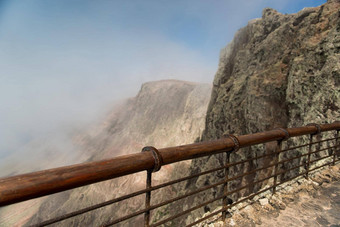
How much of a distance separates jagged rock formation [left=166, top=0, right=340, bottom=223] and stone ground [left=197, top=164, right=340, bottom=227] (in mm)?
4943

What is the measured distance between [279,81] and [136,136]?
38419 millimetres

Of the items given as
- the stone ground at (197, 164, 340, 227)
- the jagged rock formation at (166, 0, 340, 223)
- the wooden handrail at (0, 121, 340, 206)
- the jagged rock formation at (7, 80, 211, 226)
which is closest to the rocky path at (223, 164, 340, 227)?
the stone ground at (197, 164, 340, 227)

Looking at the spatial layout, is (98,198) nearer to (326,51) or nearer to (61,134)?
(326,51)

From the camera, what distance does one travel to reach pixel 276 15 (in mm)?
17172

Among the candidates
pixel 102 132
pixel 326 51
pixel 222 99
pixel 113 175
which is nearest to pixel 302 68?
pixel 326 51

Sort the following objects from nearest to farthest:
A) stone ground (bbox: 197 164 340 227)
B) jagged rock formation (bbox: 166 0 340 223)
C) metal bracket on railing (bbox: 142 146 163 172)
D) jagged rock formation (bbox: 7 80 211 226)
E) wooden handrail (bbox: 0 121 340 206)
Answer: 1. wooden handrail (bbox: 0 121 340 206)
2. metal bracket on railing (bbox: 142 146 163 172)
3. stone ground (bbox: 197 164 340 227)
4. jagged rock formation (bbox: 166 0 340 223)
5. jagged rock formation (bbox: 7 80 211 226)

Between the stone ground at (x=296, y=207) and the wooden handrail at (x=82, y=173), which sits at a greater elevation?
the wooden handrail at (x=82, y=173)

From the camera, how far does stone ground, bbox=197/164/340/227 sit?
10.6ft

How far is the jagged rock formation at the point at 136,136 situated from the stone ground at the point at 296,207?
24369 millimetres

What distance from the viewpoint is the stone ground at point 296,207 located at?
323 cm

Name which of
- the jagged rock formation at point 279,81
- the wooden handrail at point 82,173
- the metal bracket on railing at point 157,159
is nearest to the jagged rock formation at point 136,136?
the jagged rock formation at point 279,81

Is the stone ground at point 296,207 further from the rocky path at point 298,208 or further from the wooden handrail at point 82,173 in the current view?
Result: the wooden handrail at point 82,173

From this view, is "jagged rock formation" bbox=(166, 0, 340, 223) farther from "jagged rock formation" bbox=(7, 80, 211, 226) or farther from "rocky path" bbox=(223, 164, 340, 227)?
"jagged rock formation" bbox=(7, 80, 211, 226)

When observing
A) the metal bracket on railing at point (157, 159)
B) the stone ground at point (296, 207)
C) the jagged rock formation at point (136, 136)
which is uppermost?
the metal bracket on railing at point (157, 159)
